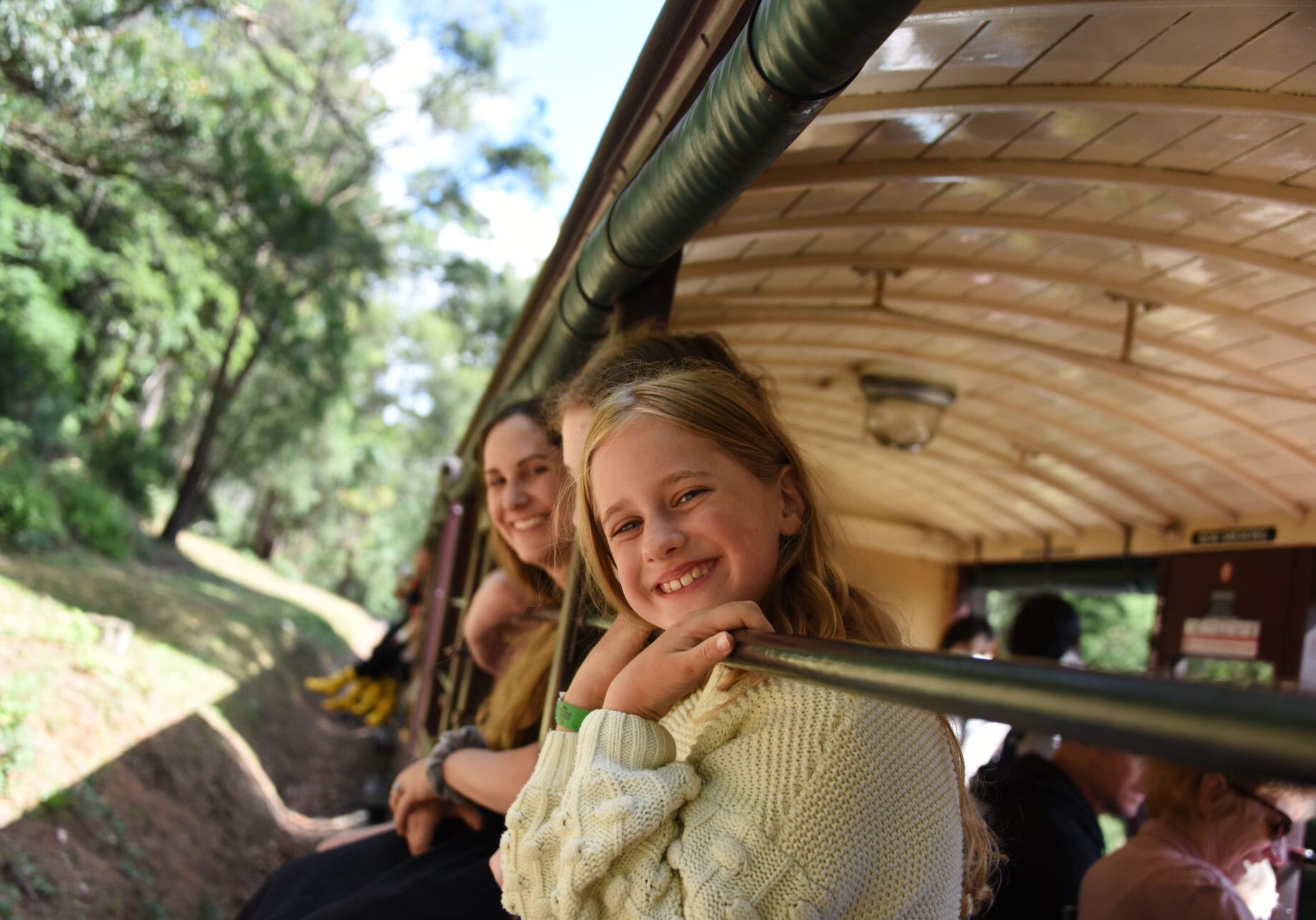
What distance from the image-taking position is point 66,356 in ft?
46.3

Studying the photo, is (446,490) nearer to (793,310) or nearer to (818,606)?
(793,310)

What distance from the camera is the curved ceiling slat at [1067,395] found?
387 cm

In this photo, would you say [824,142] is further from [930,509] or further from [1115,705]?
[930,509]

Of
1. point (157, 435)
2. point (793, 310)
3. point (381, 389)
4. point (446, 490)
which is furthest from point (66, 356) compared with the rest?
point (381, 389)

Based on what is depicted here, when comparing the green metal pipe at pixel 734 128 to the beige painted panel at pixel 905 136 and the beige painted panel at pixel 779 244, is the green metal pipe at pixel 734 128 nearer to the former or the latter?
the beige painted panel at pixel 905 136

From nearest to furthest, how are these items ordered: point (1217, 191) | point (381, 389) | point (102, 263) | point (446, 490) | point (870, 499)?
point (1217, 191)
point (446, 490)
point (870, 499)
point (102, 263)
point (381, 389)

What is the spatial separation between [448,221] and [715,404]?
833 inches

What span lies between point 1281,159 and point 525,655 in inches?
86.1

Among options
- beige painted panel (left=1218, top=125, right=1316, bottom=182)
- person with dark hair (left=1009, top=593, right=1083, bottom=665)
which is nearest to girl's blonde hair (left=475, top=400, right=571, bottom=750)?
beige painted panel (left=1218, top=125, right=1316, bottom=182)

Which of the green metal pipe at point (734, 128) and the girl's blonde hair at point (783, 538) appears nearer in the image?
the green metal pipe at point (734, 128)

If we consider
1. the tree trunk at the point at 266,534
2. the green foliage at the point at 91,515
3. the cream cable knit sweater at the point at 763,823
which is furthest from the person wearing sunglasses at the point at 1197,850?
the tree trunk at the point at 266,534

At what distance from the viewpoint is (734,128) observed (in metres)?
1.44

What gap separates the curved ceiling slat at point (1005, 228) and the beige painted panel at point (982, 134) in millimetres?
330

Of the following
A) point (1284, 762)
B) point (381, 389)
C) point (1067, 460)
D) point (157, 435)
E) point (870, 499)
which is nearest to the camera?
point (1284, 762)
